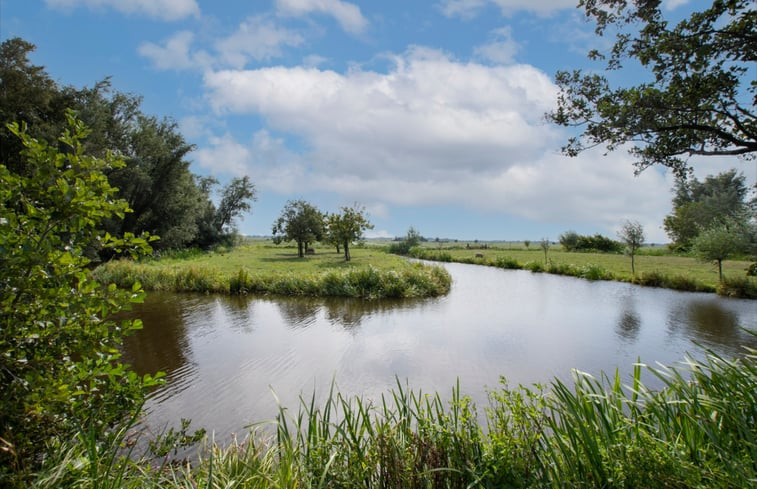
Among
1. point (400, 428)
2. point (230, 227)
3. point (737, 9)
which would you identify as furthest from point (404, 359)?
point (230, 227)

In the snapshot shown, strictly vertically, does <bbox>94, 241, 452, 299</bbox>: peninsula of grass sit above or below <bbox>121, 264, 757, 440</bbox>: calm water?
above

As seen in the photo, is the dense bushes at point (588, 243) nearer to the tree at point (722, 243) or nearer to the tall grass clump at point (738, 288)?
the tree at point (722, 243)

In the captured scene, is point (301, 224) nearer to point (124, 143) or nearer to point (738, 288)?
point (124, 143)

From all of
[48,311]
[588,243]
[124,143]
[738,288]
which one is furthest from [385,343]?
[588,243]

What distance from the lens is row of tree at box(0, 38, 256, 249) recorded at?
794 inches

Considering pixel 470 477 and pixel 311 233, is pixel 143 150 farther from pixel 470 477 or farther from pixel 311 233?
pixel 470 477

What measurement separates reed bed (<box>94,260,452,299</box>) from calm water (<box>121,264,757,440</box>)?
123cm

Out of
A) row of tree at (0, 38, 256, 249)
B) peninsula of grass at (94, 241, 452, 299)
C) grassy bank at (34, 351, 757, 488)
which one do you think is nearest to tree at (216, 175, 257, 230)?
row of tree at (0, 38, 256, 249)

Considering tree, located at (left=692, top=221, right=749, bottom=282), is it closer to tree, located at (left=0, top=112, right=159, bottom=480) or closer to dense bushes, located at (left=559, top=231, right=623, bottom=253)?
tree, located at (left=0, top=112, right=159, bottom=480)

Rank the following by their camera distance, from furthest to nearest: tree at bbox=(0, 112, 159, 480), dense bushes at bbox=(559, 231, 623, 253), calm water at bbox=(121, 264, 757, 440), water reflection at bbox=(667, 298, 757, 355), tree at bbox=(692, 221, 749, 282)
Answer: dense bushes at bbox=(559, 231, 623, 253) < tree at bbox=(692, 221, 749, 282) < water reflection at bbox=(667, 298, 757, 355) < calm water at bbox=(121, 264, 757, 440) < tree at bbox=(0, 112, 159, 480)

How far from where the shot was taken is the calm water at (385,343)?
21.5 ft

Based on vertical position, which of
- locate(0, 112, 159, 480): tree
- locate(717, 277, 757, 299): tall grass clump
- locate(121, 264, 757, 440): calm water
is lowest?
locate(121, 264, 757, 440): calm water

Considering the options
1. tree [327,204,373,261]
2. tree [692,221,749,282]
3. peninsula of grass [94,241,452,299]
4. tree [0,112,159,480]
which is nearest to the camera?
tree [0,112,159,480]

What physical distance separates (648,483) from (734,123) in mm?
6296
